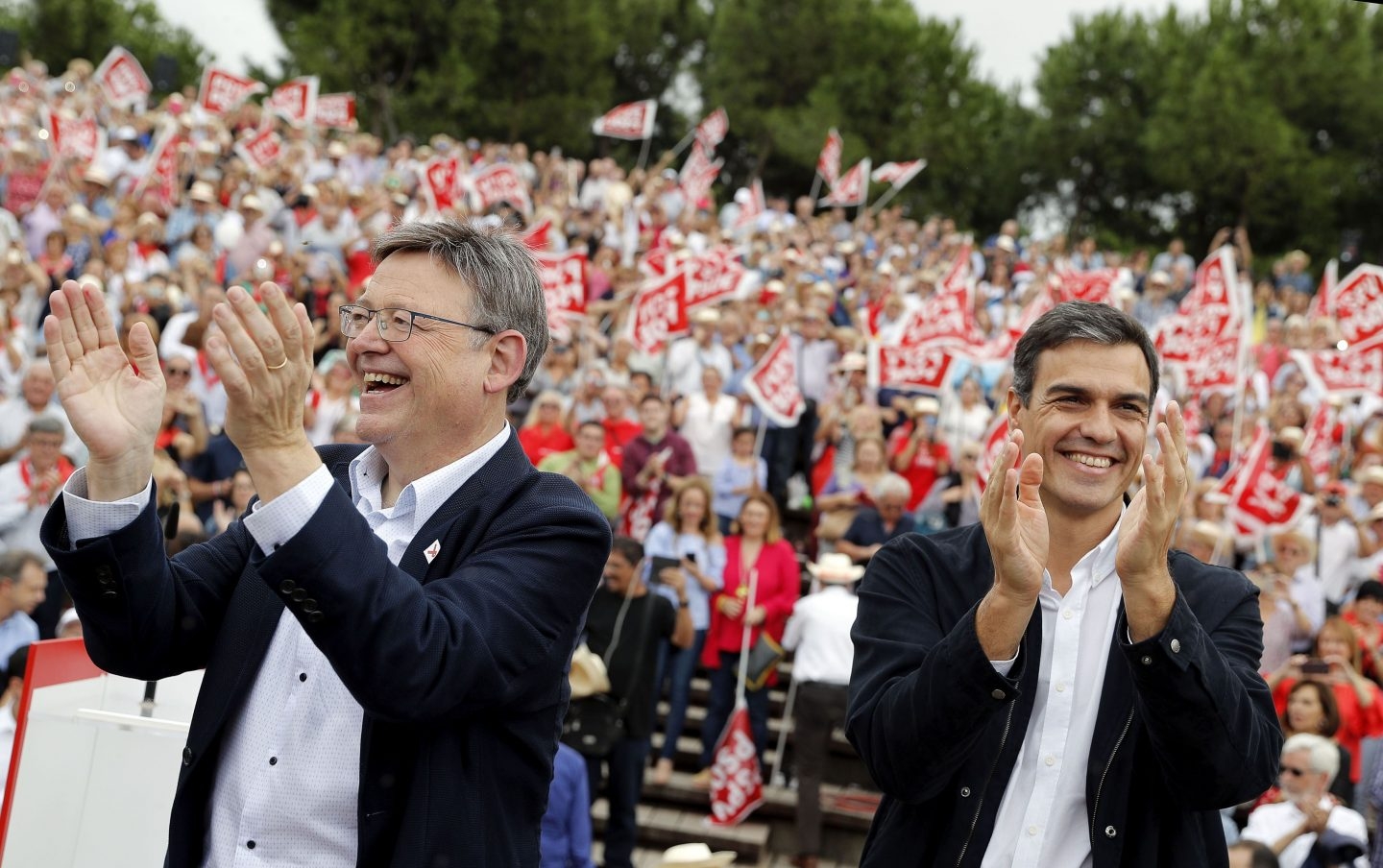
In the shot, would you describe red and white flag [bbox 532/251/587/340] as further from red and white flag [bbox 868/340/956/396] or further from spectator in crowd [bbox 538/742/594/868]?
spectator in crowd [bbox 538/742/594/868]

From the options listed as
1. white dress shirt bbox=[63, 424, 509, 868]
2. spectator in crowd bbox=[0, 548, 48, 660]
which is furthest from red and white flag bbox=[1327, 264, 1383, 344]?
white dress shirt bbox=[63, 424, 509, 868]

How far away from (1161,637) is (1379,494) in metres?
10.2

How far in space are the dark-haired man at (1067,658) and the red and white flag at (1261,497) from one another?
30.5ft

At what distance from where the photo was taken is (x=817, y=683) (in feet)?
33.9

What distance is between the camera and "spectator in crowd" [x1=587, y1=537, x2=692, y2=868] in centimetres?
980

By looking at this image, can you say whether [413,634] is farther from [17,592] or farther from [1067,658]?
[17,592]

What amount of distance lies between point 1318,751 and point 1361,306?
807 cm

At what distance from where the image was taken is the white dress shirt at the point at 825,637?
1030 centimetres

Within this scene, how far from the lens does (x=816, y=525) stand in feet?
43.1

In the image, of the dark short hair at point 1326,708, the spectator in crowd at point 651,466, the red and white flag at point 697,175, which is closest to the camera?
the dark short hair at point 1326,708

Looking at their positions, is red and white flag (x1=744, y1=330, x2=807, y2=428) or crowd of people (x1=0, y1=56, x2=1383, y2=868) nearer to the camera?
crowd of people (x1=0, y1=56, x2=1383, y2=868)

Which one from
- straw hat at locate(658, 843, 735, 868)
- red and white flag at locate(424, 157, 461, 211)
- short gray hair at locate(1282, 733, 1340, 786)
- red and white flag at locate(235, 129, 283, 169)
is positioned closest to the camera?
straw hat at locate(658, 843, 735, 868)

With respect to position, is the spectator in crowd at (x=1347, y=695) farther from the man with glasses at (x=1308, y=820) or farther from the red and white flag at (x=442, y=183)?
the red and white flag at (x=442, y=183)

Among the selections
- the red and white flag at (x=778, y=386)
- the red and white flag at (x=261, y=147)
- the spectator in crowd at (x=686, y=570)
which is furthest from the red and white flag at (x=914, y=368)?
the red and white flag at (x=261, y=147)
